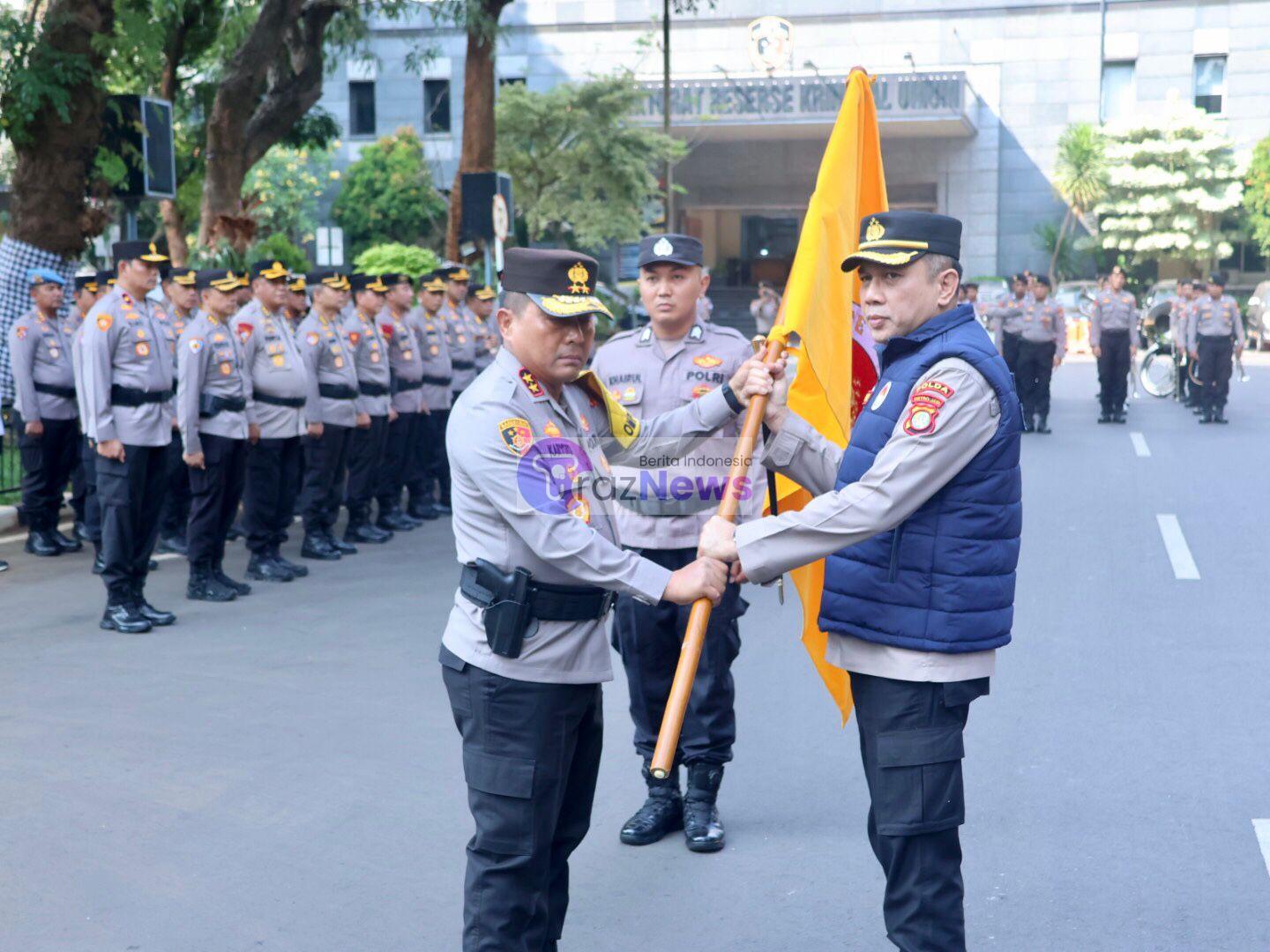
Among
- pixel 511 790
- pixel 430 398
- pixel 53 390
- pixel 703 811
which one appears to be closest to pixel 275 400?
pixel 53 390

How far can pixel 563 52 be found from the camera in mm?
50469

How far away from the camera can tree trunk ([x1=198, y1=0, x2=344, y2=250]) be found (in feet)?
53.2

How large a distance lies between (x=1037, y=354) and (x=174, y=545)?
39.9 ft

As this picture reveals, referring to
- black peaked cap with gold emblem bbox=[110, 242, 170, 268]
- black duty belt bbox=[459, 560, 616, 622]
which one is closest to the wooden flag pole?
black duty belt bbox=[459, 560, 616, 622]

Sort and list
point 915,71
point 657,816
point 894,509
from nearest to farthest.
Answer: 1. point 894,509
2. point 657,816
3. point 915,71

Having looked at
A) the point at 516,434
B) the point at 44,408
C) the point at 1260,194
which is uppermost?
the point at 1260,194

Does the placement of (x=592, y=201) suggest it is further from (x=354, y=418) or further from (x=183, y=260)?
(x=354, y=418)

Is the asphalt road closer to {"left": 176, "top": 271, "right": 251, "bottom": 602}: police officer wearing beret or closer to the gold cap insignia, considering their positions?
{"left": 176, "top": 271, "right": 251, "bottom": 602}: police officer wearing beret

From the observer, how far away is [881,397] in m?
3.78

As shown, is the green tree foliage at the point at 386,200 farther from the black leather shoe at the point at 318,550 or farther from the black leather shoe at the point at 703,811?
the black leather shoe at the point at 703,811

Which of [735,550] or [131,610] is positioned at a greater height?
[735,550]

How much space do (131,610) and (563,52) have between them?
4479cm

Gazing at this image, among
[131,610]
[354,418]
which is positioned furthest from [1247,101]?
[131,610]

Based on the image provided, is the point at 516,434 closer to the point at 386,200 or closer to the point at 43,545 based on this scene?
the point at 43,545
